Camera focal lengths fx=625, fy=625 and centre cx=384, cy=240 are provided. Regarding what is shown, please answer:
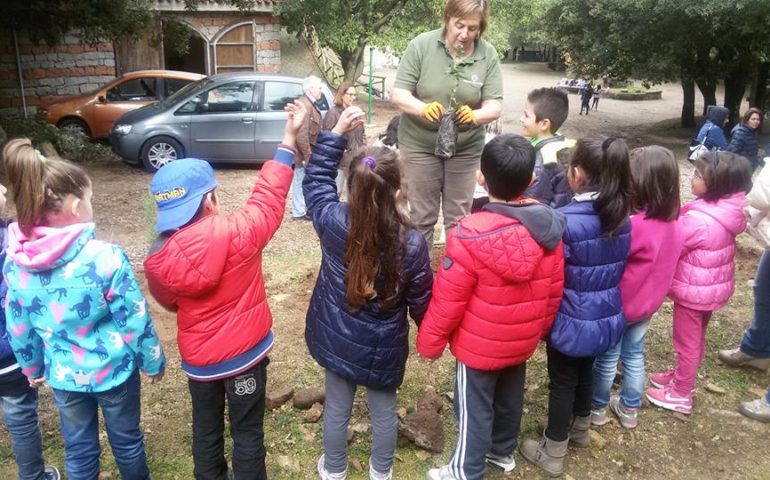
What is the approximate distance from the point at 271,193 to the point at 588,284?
143cm

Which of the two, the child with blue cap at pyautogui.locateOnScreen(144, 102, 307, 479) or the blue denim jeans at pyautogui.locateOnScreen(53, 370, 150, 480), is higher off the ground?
the child with blue cap at pyautogui.locateOnScreen(144, 102, 307, 479)

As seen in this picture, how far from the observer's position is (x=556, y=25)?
15992 millimetres

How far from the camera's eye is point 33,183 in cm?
228

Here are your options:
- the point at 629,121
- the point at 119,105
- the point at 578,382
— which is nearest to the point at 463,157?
the point at 578,382

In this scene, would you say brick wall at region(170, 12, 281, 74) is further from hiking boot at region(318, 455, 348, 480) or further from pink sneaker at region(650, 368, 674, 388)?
hiking boot at region(318, 455, 348, 480)

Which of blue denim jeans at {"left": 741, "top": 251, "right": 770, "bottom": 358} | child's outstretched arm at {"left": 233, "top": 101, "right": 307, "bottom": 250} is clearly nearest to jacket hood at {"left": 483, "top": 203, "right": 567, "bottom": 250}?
child's outstretched arm at {"left": 233, "top": 101, "right": 307, "bottom": 250}

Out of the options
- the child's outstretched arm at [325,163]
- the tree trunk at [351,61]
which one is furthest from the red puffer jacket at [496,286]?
the tree trunk at [351,61]

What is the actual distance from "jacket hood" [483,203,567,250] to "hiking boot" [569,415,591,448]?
3.78ft

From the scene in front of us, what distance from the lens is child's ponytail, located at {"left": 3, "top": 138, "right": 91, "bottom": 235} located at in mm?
2268

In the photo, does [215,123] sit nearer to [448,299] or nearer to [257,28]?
[448,299]

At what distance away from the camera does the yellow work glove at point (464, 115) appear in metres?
3.51

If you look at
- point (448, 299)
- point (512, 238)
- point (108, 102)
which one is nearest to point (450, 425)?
point (448, 299)

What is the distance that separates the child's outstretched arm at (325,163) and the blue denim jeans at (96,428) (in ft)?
3.37

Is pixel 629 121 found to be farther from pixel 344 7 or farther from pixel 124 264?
pixel 124 264
